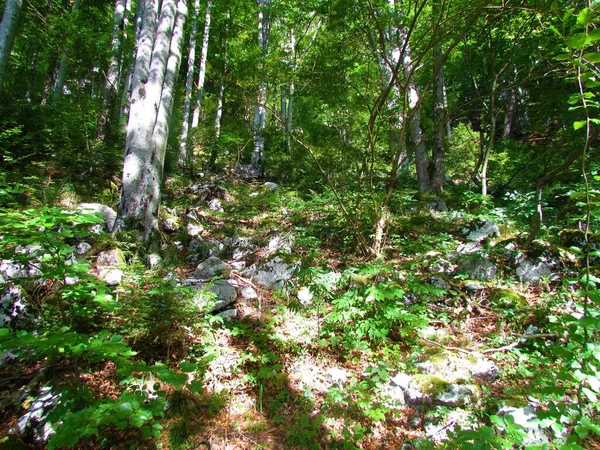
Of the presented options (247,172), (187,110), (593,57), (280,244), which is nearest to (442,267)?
(280,244)

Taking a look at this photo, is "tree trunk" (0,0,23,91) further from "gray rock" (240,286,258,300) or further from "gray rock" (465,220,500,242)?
"gray rock" (465,220,500,242)

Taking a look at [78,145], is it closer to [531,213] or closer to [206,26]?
[206,26]

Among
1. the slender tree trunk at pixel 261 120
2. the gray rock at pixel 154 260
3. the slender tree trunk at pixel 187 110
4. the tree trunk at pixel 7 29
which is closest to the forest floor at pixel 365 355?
the gray rock at pixel 154 260

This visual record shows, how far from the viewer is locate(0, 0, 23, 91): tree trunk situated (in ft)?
20.2

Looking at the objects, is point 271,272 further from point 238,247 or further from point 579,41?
point 579,41

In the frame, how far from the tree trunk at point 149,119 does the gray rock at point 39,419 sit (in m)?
2.56

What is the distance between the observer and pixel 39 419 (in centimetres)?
204

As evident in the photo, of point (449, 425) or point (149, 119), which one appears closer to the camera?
point (449, 425)

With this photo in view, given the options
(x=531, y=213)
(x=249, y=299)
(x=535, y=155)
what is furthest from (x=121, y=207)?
(x=535, y=155)

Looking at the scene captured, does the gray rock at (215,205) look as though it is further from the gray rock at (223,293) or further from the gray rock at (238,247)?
the gray rock at (223,293)

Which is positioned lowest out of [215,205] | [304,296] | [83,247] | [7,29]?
[304,296]

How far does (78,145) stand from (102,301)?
7452mm

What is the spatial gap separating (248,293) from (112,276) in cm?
167

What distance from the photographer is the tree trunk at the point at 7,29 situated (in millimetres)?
6152
